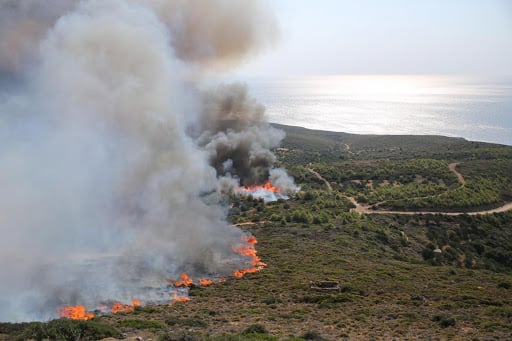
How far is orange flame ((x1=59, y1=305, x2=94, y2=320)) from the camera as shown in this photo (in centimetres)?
1944

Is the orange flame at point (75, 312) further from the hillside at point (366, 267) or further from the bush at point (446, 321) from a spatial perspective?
→ the bush at point (446, 321)

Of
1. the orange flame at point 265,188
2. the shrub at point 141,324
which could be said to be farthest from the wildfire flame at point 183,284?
the orange flame at point 265,188

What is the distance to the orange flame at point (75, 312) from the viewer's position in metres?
19.4

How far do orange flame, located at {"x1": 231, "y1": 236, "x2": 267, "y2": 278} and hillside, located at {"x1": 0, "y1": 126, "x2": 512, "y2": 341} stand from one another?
35.1 inches

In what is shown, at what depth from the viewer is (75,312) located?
19.9m

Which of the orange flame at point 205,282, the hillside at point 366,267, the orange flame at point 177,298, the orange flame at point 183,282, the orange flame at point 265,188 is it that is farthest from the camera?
the orange flame at point 265,188

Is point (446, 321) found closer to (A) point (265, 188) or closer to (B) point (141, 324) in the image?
(B) point (141, 324)

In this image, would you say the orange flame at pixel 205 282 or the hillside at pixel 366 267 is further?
the orange flame at pixel 205 282

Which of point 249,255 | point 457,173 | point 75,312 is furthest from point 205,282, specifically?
point 457,173

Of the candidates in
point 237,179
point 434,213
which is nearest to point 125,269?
point 237,179

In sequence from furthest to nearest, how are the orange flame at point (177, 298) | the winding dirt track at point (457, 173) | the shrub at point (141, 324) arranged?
the winding dirt track at point (457, 173), the orange flame at point (177, 298), the shrub at point (141, 324)

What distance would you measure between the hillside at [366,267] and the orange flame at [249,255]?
891mm

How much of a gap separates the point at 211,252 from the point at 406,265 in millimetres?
15854

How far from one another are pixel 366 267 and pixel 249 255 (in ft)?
30.3
